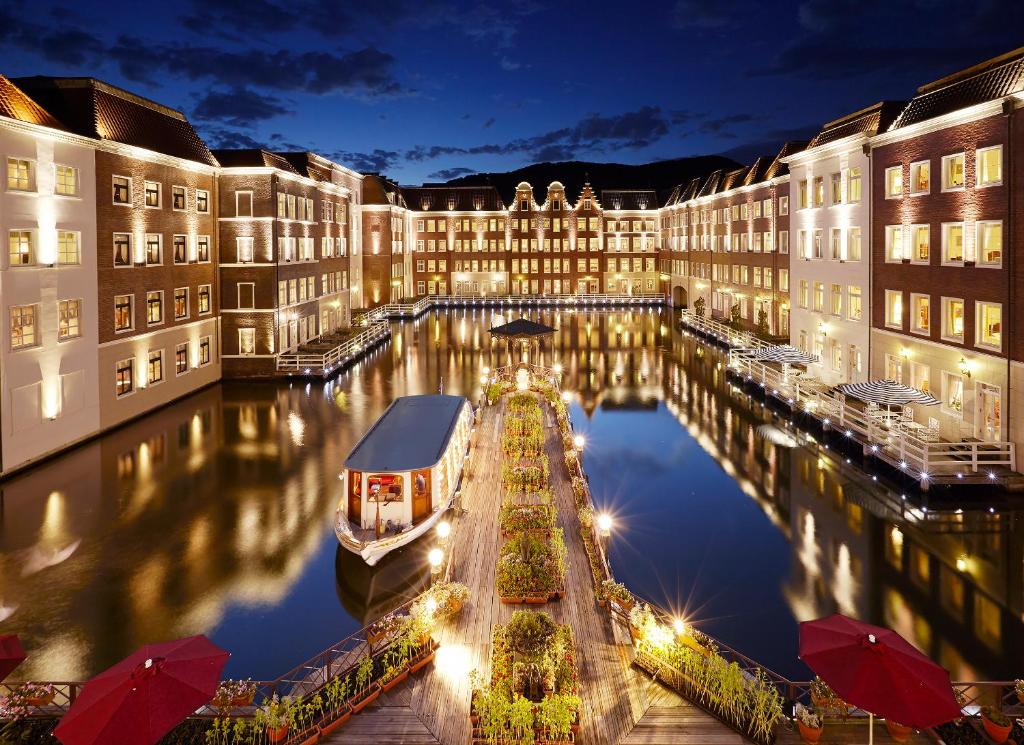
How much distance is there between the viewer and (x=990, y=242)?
2628cm

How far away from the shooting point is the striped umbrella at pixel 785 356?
3922 centimetres

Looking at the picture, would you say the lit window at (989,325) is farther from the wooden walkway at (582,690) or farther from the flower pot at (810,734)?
the flower pot at (810,734)

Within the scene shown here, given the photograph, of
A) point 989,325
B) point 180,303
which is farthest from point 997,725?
point 180,303

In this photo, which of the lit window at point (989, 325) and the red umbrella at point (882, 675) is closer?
the red umbrella at point (882, 675)

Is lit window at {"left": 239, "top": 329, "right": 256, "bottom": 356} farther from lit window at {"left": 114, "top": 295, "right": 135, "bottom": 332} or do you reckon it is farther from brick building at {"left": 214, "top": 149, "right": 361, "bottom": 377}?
lit window at {"left": 114, "top": 295, "right": 135, "bottom": 332}

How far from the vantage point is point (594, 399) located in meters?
41.0

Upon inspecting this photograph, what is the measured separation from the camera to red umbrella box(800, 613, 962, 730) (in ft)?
29.7

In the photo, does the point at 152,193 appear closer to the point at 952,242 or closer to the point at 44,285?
the point at 44,285

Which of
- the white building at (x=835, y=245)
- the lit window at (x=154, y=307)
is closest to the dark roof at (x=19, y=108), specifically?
the lit window at (x=154, y=307)

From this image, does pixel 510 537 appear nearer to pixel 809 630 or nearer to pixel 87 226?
pixel 809 630

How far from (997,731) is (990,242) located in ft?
67.5

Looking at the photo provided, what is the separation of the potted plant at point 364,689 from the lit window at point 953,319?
979 inches

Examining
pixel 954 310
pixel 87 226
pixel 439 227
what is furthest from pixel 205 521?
pixel 439 227

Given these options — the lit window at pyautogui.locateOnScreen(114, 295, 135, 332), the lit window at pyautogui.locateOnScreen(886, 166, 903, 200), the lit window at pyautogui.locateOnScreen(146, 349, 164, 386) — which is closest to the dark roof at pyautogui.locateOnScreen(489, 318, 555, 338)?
the lit window at pyautogui.locateOnScreen(146, 349, 164, 386)
